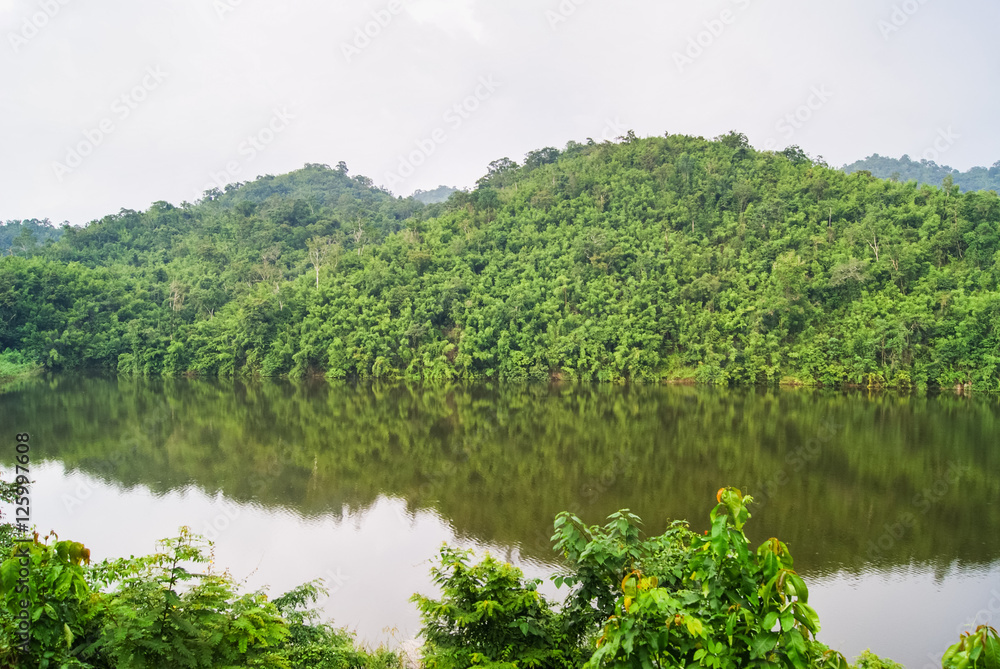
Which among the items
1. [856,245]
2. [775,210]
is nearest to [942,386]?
[856,245]

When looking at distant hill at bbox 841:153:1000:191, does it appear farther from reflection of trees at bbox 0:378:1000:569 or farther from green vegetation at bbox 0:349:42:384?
green vegetation at bbox 0:349:42:384

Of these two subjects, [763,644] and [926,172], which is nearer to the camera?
[763,644]

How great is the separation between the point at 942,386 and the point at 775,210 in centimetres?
1279

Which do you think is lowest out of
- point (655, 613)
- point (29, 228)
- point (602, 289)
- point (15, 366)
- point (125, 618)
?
point (15, 366)

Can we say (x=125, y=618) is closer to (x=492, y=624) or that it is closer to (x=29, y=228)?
(x=492, y=624)

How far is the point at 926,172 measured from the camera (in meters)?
72.2

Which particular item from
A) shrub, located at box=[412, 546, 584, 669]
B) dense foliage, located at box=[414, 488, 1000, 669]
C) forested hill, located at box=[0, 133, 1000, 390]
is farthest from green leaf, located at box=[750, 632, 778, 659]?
forested hill, located at box=[0, 133, 1000, 390]

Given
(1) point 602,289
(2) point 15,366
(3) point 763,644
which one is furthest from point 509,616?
(2) point 15,366

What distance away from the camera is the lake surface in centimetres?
842

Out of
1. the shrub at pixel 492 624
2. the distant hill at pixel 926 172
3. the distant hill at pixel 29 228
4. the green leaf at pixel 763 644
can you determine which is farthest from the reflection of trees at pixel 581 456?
the distant hill at pixel 926 172

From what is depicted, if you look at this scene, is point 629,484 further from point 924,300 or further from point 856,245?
point 856,245

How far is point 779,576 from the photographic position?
1898 mm

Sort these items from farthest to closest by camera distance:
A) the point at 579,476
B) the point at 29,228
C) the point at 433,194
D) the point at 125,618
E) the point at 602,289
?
the point at 433,194, the point at 29,228, the point at 602,289, the point at 579,476, the point at 125,618

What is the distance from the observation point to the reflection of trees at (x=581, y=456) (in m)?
10.8
